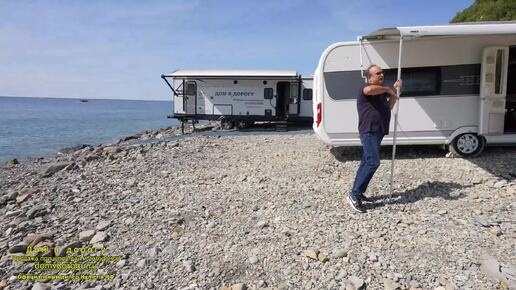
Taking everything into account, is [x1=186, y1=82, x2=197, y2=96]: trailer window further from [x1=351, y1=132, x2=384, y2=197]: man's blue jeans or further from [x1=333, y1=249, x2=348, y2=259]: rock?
[x1=333, y1=249, x2=348, y2=259]: rock

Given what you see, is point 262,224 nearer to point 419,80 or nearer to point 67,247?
point 67,247

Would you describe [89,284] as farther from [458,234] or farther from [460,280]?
[458,234]

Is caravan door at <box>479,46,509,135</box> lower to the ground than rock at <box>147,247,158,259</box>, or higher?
higher

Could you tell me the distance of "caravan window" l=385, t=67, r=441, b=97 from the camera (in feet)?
24.5

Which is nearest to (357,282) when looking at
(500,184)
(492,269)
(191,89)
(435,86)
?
(492,269)

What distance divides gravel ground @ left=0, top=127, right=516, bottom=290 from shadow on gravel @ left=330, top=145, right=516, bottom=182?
1.5 inches

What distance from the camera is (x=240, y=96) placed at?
1809cm

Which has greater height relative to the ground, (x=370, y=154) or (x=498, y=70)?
(x=498, y=70)

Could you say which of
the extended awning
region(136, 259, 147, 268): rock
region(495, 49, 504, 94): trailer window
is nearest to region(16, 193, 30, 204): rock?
region(136, 259, 147, 268): rock

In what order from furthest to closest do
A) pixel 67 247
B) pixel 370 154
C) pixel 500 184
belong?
pixel 500 184 → pixel 370 154 → pixel 67 247

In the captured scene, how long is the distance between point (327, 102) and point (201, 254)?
15.9ft

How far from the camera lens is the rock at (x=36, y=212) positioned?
6.14m

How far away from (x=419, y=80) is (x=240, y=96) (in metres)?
11.5

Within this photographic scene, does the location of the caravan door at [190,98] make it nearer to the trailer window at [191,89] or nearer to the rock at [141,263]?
the trailer window at [191,89]
